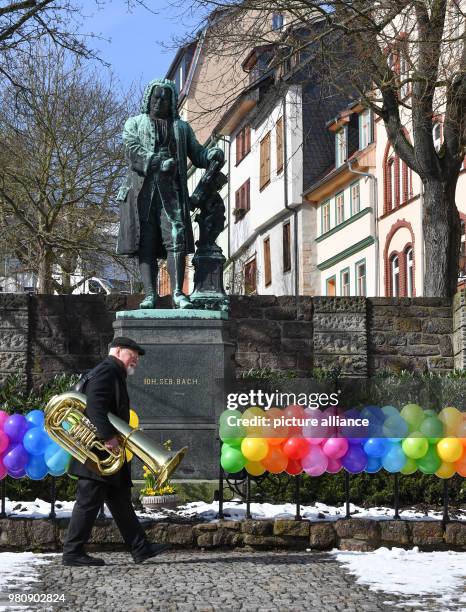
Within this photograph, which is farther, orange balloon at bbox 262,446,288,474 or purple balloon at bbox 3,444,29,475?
orange balloon at bbox 262,446,288,474

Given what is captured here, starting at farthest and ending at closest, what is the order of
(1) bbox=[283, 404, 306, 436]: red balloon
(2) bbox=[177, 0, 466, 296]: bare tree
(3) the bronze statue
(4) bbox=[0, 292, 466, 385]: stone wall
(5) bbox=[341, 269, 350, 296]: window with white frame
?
(5) bbox=[341, 269, 350, 296]: window with white frame, (2) bbox=[177, 0, 466, 296]: bare tree, (4) bbox=[0, 292, 466, 385]: stone wall, (3) the bronze statue, (1) bbox=[283, 404, 306, 436]: red balloon

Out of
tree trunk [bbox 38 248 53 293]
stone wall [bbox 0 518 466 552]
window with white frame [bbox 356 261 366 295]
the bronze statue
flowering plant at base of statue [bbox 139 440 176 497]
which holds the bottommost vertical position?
stone wall [bbox 0 518 466 552]

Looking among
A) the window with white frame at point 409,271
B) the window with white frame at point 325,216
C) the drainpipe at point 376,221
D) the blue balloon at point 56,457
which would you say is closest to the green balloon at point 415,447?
the blue balloon at point 56,457

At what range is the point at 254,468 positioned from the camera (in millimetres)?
10570

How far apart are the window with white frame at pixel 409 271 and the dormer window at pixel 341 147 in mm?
6180

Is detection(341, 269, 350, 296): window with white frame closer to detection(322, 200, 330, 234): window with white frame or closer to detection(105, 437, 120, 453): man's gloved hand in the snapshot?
detection(322, 200, 330, 234): window with white frame

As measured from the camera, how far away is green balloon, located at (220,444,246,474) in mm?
10516

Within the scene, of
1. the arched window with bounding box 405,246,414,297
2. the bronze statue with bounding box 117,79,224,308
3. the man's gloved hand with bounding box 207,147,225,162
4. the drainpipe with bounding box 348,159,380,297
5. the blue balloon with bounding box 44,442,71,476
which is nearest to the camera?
the blue balloon with bounding box 44,442,71,476

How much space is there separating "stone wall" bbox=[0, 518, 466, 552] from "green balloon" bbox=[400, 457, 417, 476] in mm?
578

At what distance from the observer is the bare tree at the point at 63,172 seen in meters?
34.5

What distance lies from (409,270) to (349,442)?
91.6 ft

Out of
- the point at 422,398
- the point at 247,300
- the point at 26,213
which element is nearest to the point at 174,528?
the point at 422,398

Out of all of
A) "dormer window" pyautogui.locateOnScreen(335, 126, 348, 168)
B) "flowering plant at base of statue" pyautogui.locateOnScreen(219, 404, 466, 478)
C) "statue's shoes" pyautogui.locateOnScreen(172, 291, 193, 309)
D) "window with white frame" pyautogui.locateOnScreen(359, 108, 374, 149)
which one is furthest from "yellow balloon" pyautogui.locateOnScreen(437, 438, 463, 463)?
"dormer window" pyautogui.locateOnScreen(335, 126, 348, 168)

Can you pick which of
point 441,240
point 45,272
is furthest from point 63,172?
point 441,240
